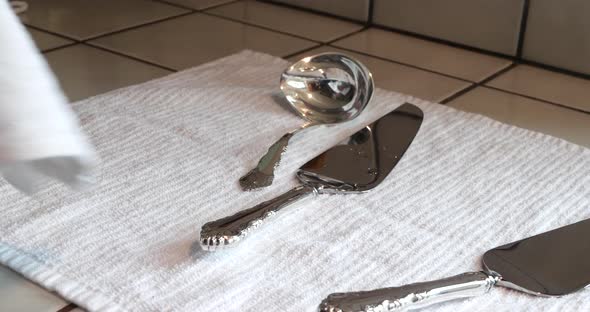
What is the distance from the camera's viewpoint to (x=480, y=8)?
2.35 ft

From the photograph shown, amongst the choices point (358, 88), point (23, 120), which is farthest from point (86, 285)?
point (358, 88)

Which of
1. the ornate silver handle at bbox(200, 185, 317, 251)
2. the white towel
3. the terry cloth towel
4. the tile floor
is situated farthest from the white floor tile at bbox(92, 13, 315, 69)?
the white towel

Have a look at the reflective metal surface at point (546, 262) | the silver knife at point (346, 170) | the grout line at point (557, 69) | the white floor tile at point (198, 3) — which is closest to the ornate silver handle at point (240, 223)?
the silver knife at point (346, 170)

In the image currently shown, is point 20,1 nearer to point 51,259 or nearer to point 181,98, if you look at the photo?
point 181,98

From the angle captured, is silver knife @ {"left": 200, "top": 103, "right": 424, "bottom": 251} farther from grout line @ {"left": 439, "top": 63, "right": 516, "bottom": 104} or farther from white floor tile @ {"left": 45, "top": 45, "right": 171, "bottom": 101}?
white floor tile @ {"left": 45, "top": 45, "right": 171, "bottom": 101}

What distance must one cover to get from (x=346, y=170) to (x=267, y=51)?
0.91 ft

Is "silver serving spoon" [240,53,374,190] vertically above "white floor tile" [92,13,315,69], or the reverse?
"silver serving spoon" [240,53,374,190]

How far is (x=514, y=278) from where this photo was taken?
1.22ft

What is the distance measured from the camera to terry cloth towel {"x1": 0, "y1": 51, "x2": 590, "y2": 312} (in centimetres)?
37

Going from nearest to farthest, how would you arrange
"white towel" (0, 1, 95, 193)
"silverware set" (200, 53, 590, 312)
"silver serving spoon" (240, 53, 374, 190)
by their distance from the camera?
"white towel" (0, 1, 95, 193) < "silverware set" (200, 53, 590, 312) < "silver serving spoon" (240, 53, 374, 190)

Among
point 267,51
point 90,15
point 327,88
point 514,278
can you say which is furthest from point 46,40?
point 514,278

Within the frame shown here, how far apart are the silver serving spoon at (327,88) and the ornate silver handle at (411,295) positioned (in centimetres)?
20

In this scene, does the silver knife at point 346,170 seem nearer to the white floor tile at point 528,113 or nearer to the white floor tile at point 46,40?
the white floor tile at point 528,113

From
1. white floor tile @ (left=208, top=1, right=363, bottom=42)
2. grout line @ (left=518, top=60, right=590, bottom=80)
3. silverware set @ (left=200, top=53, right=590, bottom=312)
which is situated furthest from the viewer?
white floor tile @ (left=208, top=1, right=363, bottom=42)
